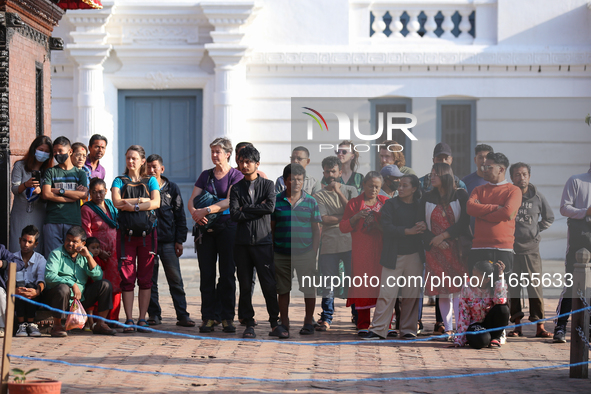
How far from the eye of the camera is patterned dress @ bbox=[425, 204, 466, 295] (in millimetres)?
7551

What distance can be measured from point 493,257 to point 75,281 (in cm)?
412

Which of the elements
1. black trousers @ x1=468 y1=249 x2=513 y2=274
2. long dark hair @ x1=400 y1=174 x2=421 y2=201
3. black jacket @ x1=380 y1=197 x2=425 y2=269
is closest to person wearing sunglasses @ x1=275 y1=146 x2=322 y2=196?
black jacket @ x1=380 y1=197 x2=425 y2=269

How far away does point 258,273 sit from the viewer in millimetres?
7594

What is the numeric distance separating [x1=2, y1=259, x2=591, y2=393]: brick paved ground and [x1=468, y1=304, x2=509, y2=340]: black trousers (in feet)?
0.74

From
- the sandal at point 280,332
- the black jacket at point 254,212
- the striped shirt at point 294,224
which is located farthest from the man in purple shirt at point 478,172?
the sandal at point 280,332

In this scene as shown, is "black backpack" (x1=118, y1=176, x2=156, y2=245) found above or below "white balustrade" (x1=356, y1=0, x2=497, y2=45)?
below

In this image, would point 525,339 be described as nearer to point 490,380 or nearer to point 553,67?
point 490,380

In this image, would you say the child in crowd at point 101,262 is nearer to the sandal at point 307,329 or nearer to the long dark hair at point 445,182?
the sandal at point 307,329

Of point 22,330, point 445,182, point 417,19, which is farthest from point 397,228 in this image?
point 417,19

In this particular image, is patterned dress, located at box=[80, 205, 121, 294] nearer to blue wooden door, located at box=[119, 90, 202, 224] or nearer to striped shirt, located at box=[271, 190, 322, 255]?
striped shirt, located at box=[271, 190, 322, 255]

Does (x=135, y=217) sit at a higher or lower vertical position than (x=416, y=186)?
lower

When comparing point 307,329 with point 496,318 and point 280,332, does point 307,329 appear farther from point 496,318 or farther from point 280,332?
point 496,318

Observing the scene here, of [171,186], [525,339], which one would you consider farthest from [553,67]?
[171,186]

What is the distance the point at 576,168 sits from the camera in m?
12.7
